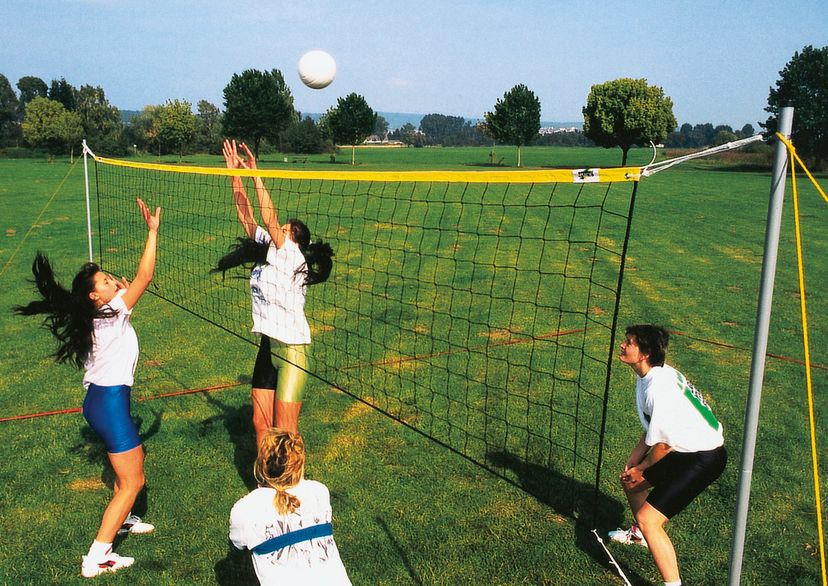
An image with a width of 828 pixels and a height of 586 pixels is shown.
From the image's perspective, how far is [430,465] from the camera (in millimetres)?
5852

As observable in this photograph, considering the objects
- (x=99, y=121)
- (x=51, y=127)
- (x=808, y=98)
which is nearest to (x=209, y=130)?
(x=99, y=121)

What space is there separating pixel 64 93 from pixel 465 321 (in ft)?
349

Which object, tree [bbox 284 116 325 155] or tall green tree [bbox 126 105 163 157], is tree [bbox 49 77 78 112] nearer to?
tall green tree [bbox 126 105 163 157]

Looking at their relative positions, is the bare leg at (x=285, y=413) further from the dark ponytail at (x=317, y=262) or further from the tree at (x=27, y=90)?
the tree at (x=27, y=90)

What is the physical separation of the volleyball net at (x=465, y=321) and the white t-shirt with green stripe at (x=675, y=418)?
30 cm

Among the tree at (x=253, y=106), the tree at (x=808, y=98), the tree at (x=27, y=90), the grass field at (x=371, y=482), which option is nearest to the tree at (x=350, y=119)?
the tree at (x=253, y=106)

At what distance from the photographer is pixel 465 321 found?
1048 cm

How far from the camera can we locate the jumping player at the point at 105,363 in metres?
4.34

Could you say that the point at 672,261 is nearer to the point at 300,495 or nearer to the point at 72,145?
the point at 300,495

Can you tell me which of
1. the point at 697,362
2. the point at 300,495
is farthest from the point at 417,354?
the point at 300,495

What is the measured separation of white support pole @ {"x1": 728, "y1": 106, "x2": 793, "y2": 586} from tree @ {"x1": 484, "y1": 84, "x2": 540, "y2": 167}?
69138 mm

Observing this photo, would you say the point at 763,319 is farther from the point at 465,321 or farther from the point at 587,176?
the point at 465,321

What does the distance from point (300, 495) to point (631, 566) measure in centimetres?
263

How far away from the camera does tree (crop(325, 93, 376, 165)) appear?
67.6m
